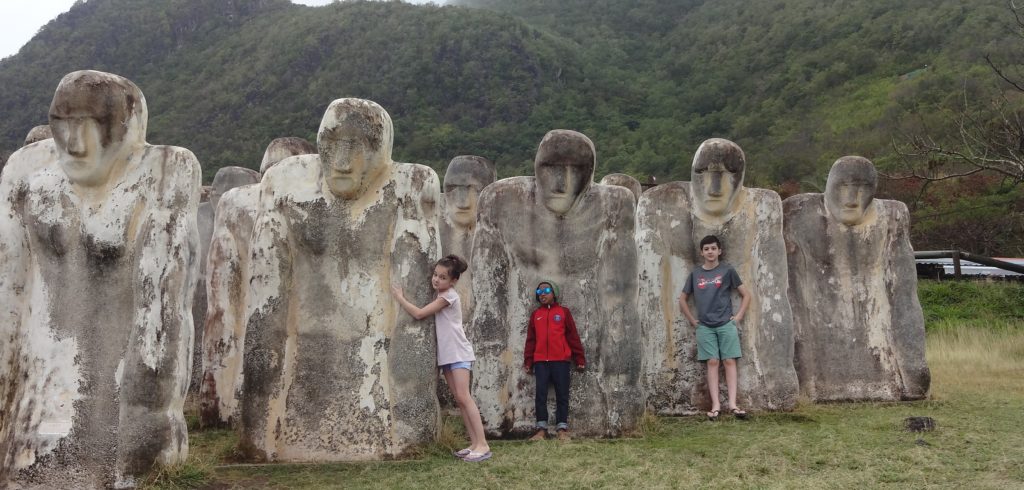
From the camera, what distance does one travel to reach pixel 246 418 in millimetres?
5992

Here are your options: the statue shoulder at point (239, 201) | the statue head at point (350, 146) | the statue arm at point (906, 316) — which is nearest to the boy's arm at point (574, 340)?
the statue head at point (350, 146)

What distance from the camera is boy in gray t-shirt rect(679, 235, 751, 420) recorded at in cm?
830

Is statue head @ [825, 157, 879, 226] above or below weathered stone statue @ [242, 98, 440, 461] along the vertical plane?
above

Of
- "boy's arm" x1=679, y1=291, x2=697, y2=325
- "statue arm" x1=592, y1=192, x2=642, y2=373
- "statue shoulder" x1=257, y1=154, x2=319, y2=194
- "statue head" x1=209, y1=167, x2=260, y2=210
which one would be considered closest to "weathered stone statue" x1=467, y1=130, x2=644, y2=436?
"statue arm" x1=592, y1=192, x2=642, y2=373

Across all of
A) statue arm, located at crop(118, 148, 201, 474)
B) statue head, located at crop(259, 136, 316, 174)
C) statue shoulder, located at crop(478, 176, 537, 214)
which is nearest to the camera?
statue arm, located at crop(118, 148, 201, 474)

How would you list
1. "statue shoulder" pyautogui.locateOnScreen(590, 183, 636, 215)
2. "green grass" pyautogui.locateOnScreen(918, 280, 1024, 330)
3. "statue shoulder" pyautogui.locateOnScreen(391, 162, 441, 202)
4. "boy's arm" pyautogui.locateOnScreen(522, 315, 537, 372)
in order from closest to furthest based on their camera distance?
1. "statue shoulder" pyautogui.locateOnScreen(391, 162, 441, 202)
2. "boy's arm" pyautogui.locateOnScreen(522, 315, 537, 372)
3. "statue shoulder" pyautogui.locateOnScreen(590, 183, 636, 215)
4. "green grass" pyautogui.locateOnScreen(918, 280, 1024, 330)

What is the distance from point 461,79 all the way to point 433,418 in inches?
1445

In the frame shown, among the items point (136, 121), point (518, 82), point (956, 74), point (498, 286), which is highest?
point (518, 82)

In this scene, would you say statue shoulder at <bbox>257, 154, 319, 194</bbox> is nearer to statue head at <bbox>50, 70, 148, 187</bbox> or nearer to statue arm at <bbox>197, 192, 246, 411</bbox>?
statue head at <bbox>50, 70, 148, 187</bbox>

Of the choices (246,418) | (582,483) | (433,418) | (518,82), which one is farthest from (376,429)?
(518,82)

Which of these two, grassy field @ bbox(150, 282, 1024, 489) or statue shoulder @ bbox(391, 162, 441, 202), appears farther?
statue shoulder @ bbox(391, 162, 441, 202)

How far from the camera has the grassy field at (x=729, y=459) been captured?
17.9 ft

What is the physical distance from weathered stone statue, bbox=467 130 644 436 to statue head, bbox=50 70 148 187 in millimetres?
3030

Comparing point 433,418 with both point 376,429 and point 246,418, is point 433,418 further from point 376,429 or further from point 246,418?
point 246,418
